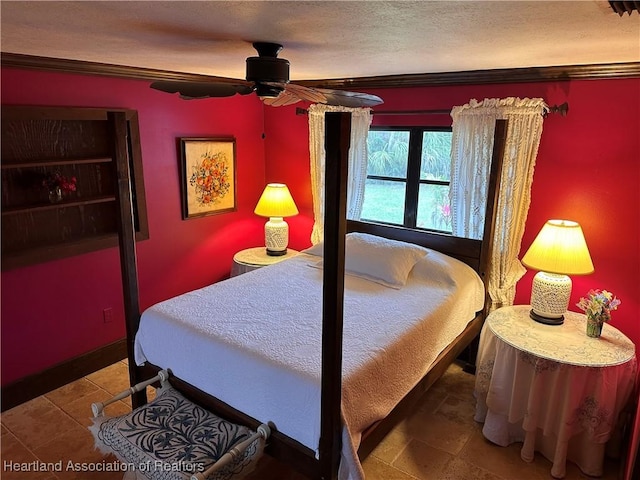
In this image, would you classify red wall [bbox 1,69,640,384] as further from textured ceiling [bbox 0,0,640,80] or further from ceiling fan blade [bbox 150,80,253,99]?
ceiling fan blade [bbox 150,80,253,99]

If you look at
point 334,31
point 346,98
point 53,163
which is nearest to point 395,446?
point 346,98

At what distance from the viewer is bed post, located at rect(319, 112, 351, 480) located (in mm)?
1556

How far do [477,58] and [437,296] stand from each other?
4.62 ft

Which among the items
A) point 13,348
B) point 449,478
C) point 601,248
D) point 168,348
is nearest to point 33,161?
point 13,348

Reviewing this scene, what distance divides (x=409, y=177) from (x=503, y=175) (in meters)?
0.76

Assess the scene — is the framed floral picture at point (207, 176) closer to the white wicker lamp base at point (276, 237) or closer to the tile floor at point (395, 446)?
the white wicker lamp base at point (276, 237)

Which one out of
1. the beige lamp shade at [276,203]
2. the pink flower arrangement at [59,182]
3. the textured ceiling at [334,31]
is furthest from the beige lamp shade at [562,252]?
the pink flower arrangement at [59,182]

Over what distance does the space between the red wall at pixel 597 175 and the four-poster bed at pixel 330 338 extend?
309 millimetres

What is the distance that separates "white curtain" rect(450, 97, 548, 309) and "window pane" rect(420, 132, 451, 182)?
17 centimetres

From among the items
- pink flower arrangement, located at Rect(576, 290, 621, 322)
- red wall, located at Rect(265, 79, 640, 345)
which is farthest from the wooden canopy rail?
pink flower arrangement, located at Rect(576, 290, 621, 322)

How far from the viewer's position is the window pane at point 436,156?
11.0 feet

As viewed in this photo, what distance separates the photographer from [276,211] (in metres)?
3.94

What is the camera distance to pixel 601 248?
9.27 feet

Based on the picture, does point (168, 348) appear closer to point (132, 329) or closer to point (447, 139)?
point (132, 329)
